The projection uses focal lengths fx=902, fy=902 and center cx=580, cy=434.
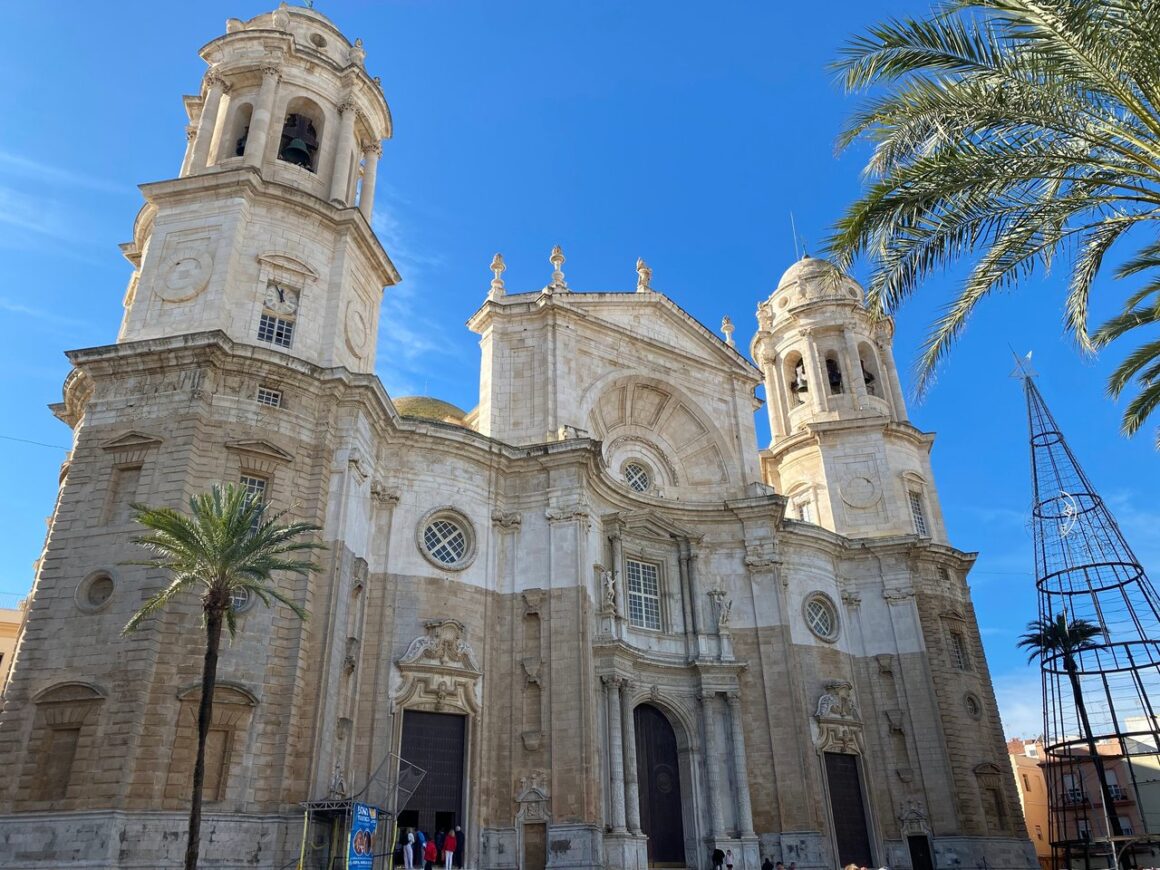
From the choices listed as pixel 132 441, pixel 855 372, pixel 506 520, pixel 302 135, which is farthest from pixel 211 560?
pixel 855 372

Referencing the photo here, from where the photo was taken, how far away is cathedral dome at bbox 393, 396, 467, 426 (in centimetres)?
3600

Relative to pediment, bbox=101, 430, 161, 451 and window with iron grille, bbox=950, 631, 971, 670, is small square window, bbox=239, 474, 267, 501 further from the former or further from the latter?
window with iron grille, bbox=950, 631, 971, 670

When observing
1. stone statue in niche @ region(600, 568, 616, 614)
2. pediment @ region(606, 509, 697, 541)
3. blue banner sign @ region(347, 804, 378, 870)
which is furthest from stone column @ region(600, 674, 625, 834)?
blue banner sign @ region(347, 804, 378, 870)

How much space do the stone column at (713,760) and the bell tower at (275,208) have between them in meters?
14.9

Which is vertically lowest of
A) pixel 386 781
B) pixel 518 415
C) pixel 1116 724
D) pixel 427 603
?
pixel 386 781

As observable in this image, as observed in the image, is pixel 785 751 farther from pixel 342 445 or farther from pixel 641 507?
pixel 342 445

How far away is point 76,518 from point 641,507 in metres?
16.9

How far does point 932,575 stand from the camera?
3472 cm

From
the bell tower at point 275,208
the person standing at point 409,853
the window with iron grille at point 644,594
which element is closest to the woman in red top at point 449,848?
the person standing at point 409,853

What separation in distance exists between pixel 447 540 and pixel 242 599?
711cm

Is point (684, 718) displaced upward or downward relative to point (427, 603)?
downward

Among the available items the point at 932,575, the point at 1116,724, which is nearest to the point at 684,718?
the point at 932,575

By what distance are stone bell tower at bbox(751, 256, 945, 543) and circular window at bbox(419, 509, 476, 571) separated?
1683 centimetres

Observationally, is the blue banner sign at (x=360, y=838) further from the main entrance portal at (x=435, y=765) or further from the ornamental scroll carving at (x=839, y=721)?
the ornamental scroll carving at (x=839, y=721)
